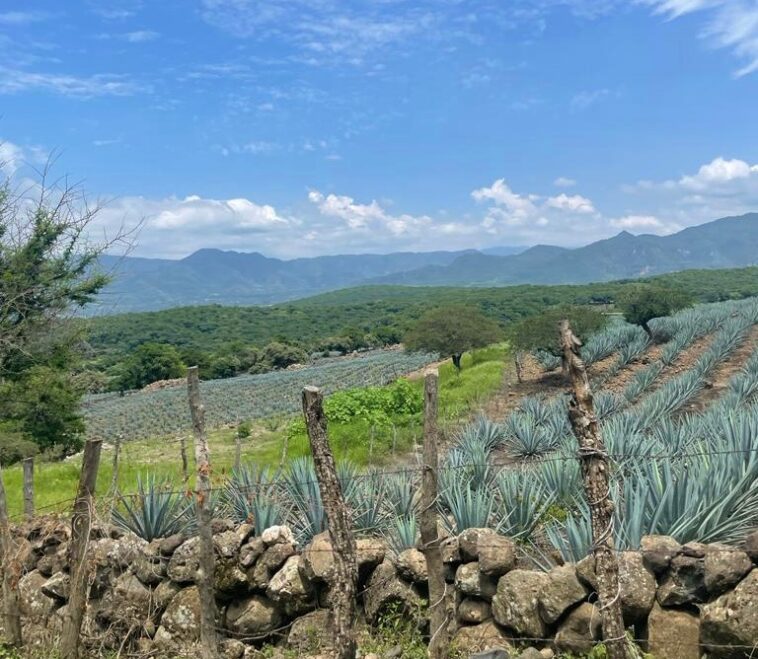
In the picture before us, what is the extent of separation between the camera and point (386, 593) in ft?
17.8

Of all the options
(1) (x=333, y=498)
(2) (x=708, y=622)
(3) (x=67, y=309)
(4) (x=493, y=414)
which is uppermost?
(3) (x=67, y=309)

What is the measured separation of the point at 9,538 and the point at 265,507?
2.22m

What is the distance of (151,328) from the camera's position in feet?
347

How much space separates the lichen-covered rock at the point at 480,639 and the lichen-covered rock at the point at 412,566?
492 mm

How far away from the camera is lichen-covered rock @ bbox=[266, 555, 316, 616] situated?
219 inches

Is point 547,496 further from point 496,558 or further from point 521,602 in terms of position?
point 521,602

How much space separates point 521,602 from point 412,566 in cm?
91

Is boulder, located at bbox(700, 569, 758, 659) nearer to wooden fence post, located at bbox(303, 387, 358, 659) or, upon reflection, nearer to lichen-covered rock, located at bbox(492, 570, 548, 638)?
lichen-covered rock, located at bbox(492, 570, 548, 638)

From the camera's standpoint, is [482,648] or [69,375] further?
[69,375]

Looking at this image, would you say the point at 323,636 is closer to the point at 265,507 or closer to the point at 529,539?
the point at 265,507

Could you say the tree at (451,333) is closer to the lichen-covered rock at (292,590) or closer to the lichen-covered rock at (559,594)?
the lichen-covered rock at (292,590)

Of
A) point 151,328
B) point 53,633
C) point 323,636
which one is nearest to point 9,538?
point 53,633

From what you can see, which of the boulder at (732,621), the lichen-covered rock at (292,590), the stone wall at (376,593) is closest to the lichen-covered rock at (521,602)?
the stone wall at (376,593)

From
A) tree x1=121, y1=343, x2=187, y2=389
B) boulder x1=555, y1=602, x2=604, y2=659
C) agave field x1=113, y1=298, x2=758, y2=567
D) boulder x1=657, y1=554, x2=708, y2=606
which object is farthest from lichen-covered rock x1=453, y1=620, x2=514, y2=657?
tree x1=121, y1=343, x2=187, y2=389
